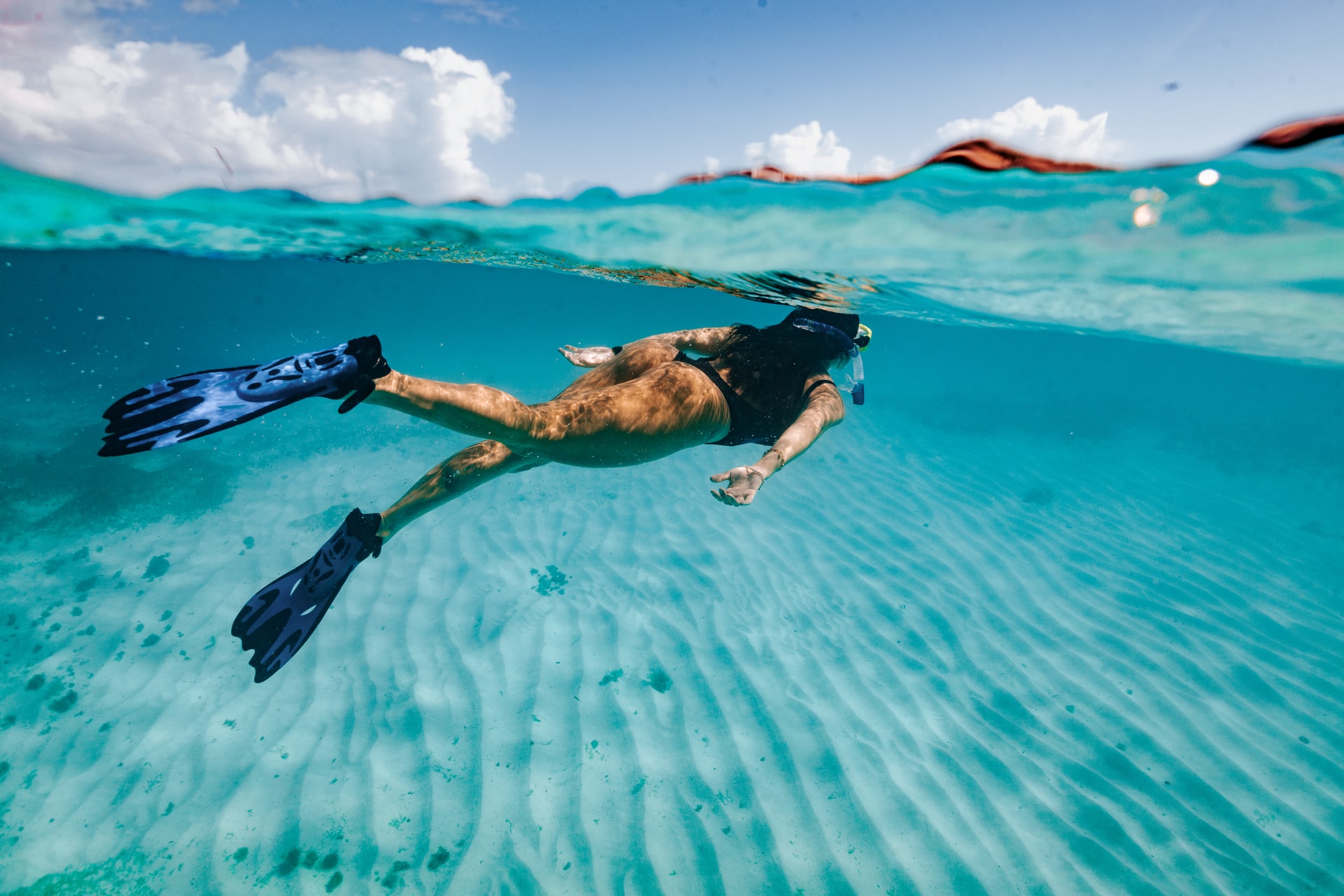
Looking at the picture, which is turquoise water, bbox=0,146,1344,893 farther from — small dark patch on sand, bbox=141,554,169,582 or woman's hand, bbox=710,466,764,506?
woman's hand, bbox=710,466,764,506

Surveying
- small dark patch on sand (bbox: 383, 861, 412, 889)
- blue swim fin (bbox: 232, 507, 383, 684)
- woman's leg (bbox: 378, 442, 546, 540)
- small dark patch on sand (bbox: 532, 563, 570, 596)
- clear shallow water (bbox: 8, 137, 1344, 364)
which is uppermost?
clear shallow water (bbox: 8, 137, 1344, 364)

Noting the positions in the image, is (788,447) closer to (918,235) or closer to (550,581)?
(918,235)

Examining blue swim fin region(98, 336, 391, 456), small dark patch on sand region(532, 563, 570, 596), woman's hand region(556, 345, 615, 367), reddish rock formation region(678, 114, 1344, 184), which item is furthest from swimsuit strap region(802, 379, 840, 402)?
small dark patch on sand region(532, 563, 570, 596)

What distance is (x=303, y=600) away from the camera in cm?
424

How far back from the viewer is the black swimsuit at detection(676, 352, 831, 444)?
4379 millimetres

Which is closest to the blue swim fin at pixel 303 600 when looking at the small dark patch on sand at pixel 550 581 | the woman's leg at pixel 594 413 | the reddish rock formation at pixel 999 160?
the woman's leg at pixel 594 413

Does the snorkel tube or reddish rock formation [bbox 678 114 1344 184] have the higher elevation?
reddish rock formation [bbox 678 114 1344 184]

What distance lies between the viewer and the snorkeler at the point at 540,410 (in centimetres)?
280

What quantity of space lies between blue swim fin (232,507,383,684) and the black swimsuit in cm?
313

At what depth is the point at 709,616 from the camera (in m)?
6.27

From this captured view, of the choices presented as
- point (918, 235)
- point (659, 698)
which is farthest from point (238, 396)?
point (918, 235)

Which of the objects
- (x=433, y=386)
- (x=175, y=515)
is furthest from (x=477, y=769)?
(x=175, y=515)

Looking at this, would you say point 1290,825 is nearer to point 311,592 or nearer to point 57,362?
point 311,592

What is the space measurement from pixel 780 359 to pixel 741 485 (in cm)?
229
